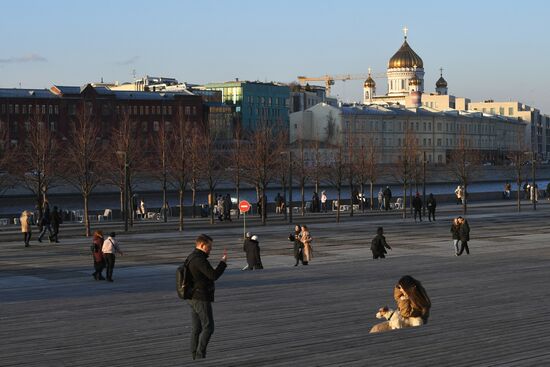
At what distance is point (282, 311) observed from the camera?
61.3ft

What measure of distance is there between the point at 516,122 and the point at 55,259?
163 meters

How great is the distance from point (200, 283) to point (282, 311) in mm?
6230

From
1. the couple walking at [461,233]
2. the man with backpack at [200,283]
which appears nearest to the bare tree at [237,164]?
the couple walking at [461,233]

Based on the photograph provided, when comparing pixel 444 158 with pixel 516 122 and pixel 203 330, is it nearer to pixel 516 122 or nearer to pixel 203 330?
pixel 516 122


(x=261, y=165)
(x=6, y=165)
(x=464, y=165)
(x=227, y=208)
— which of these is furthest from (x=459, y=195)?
(x=6, y=165)

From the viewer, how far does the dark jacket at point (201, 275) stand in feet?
41.1

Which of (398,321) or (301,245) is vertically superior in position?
(301,245)

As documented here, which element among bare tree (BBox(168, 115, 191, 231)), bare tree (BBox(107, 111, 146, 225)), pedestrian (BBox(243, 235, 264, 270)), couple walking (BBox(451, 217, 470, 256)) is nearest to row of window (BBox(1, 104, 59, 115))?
bare tree (BBox(168, 115, 191, 231))

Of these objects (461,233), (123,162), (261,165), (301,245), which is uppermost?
(123,162)

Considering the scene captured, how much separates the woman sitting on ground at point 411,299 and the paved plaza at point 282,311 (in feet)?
1.25

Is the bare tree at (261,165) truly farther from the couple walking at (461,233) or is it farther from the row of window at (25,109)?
the row of window at (25,109)

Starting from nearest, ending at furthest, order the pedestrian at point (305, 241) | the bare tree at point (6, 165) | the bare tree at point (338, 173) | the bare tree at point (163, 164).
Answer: the pedestrian at point (305, 241) → the bare tree at point (338, 173) → the bare tree at point (163, 164) → the bare tree at point (6, 165)

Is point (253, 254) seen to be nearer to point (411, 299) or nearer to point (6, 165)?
point (411, 299)

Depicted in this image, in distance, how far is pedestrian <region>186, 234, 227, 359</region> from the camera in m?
12.5
